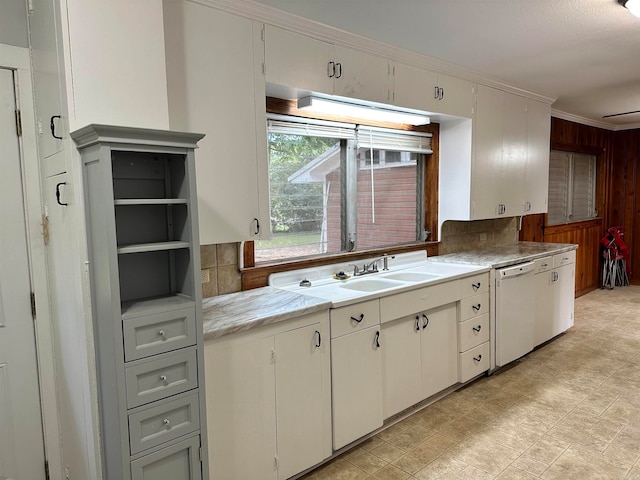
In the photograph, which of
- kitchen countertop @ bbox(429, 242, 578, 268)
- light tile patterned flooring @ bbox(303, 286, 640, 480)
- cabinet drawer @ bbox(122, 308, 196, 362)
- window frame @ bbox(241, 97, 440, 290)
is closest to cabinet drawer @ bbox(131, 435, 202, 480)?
cabinet drawer @ bbox(122, 308, 196, 362)

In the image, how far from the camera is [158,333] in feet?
5.47

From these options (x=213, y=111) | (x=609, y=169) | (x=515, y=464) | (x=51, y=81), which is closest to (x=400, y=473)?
(x=515, y=464)

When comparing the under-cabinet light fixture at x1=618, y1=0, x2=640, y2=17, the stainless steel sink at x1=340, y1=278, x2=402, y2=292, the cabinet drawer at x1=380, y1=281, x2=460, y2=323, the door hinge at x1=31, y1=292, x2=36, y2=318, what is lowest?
the cabinet drawer at x1=380, y1=281, x2=460, y2=323

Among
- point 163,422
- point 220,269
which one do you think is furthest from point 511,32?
point 163,422

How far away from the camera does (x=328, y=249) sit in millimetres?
3307

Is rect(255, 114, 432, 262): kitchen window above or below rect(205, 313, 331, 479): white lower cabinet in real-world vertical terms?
above

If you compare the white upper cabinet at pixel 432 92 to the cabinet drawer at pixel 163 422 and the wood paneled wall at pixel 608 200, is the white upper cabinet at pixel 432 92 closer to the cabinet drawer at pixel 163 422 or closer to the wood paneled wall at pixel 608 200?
the cabinet drawer at pixel 163 422

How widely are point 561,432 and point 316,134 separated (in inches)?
99.7

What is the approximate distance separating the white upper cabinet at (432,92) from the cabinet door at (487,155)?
0.65 feet

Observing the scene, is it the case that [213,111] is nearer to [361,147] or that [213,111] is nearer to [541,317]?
[361,147]

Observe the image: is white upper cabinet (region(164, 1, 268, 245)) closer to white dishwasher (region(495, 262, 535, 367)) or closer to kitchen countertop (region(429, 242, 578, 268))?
kitchen countertop (region(429, 242, 578, 268))

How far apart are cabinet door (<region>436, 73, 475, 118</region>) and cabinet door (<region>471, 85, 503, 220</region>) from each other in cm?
13

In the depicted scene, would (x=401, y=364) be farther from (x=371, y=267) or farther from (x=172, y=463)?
(x=172, y=463)

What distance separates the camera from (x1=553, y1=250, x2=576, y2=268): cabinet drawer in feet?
14.3
